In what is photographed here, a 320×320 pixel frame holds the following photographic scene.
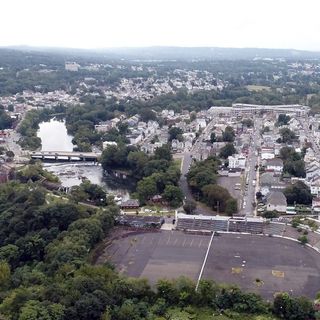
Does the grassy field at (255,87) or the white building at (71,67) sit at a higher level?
the white building at (71,67)

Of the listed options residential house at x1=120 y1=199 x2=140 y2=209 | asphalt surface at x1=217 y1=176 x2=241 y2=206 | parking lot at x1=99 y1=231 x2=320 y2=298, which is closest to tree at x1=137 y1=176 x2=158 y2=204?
residential house at x1=120 y1=199 x2=140 y2=209

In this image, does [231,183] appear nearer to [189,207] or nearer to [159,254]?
[189,207]

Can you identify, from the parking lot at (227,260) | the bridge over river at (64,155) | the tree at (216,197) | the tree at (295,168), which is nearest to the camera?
the parking lot at (227,260)

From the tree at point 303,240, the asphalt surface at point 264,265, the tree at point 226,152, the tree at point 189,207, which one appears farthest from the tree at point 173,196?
the tree at point 226,152

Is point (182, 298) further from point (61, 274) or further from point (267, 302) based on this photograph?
point (61, 274)

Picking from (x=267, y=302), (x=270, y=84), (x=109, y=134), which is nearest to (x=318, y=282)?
(x=267, y=302)

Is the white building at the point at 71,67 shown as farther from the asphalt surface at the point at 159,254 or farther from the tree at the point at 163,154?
the asphalt surface at the point at 159,254
